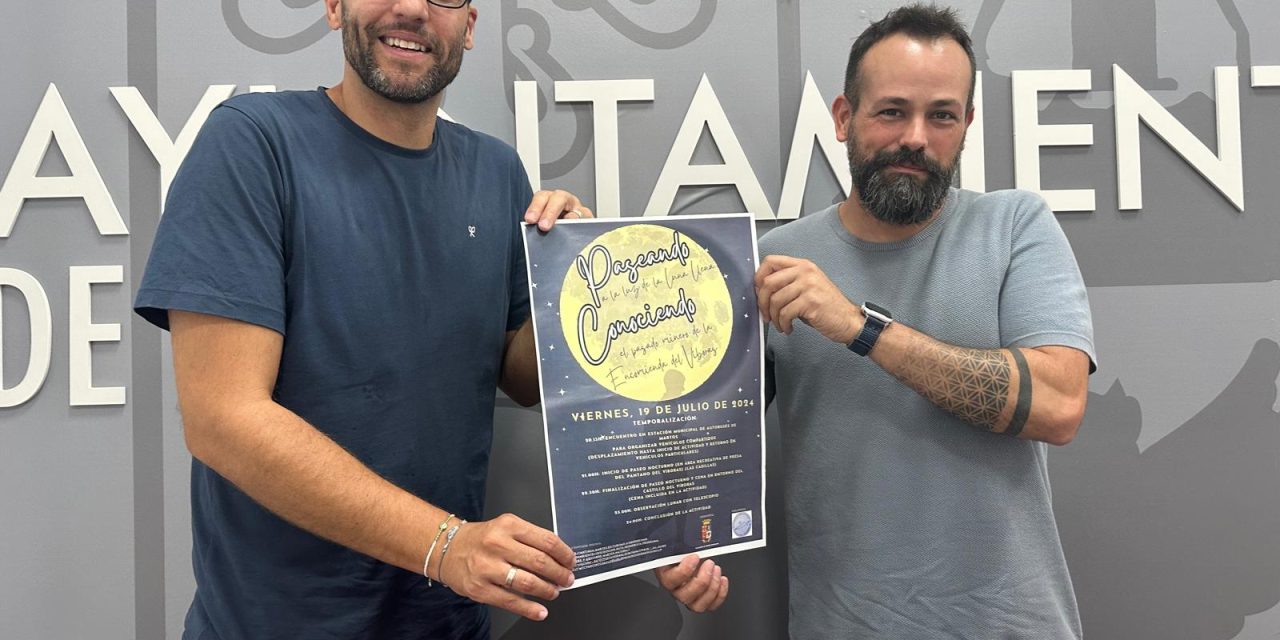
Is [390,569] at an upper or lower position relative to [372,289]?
lower

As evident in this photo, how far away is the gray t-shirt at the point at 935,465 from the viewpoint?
4.20 feet

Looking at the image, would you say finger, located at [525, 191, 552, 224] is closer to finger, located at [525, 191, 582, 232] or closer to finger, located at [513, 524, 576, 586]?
finger, located at [525, 191, 582, 232]

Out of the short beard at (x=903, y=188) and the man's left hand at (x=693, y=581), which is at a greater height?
the short beard at (x=903, y=188)

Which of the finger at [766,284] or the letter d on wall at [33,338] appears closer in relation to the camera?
the finger at [766,284]

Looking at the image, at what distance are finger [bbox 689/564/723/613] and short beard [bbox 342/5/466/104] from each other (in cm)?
95

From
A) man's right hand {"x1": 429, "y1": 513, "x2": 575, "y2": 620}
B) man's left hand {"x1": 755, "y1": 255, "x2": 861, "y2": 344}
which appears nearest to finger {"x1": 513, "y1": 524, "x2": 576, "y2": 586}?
man's right hand {"x1": 429, "y1": 513, "x2": 575, "y2": 620}

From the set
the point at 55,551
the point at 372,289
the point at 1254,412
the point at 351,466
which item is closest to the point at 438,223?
the point at 372,289

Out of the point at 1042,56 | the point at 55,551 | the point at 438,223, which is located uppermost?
the point at 1042,56

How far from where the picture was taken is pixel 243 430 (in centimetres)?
102

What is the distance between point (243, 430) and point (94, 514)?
1010mm

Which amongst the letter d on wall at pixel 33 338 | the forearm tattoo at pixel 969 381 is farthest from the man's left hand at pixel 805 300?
the letter d on wall at pixel 33 338

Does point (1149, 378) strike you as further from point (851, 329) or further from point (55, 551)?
point (55, 551)

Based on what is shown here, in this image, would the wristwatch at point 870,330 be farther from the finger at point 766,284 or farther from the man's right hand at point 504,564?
the man's right hand at point 504,564

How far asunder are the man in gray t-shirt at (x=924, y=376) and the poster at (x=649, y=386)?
0.36 feet
